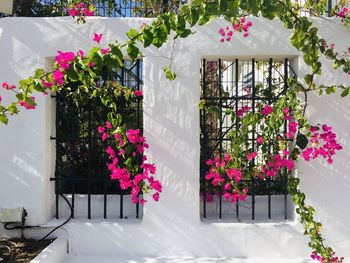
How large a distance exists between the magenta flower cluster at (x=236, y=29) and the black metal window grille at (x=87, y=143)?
2.91 feet

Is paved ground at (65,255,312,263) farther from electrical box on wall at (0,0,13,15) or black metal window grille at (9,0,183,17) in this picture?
black metal window grille at (9,0,183,17)

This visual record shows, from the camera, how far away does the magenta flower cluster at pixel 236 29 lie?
13.4 feet

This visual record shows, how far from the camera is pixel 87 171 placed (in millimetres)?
4621

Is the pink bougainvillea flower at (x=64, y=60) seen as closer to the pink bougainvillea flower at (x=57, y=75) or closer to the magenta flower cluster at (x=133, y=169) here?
the pink bougainvillea flower at (x=57, y=75)

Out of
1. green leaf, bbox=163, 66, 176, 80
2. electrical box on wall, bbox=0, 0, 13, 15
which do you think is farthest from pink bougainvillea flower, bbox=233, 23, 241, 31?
electrical box on wall, bbox=0, 0, 13, 15

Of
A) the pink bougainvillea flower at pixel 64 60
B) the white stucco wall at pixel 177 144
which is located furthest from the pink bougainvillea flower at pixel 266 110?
the pink bougainvillea flower at pixel 64 60

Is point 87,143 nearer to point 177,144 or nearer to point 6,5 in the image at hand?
point 177,144

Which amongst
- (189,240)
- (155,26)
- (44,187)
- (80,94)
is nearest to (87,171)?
(44,187)

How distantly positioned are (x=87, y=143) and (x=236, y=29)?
6.10 feet

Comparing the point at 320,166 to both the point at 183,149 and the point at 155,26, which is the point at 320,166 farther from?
the point at 155,26

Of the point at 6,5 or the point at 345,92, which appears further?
the point at 6,5

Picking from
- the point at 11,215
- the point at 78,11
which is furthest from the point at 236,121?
the point at 11,215

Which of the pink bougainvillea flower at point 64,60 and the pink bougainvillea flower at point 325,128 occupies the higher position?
the pink bougainvillea flower at point 64,60

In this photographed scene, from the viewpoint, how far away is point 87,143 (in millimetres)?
4582
